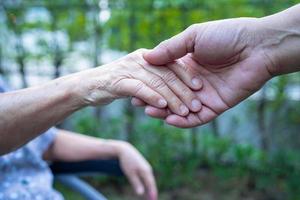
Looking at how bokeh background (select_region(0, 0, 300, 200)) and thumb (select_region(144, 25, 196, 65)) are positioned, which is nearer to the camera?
thumb (select_region(144, 25, 196, 65))

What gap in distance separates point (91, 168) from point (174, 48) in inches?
33.6

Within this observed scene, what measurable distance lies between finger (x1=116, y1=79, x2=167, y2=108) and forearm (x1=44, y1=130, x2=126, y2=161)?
65 centimetres

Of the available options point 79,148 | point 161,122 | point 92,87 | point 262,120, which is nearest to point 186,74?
point 92,87

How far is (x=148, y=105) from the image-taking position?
1.58 m

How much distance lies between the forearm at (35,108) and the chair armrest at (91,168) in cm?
62

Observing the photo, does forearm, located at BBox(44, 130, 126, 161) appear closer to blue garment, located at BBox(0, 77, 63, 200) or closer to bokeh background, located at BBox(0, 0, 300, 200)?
blue garment, located at BBox(0, 77, 63, 200)

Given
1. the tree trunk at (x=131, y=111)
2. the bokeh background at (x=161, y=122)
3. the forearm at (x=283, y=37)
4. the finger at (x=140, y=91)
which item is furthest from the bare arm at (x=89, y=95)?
the tree trunk at (x=131, y=111)

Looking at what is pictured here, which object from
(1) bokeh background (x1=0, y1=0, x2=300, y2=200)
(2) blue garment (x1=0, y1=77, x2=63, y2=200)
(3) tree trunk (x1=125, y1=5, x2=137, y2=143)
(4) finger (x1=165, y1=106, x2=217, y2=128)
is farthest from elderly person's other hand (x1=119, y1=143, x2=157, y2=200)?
(3) tree trunk (x1=125, y1=5, x2=137, y2=143)

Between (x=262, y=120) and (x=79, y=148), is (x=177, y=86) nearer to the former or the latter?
(x=79, y=148)

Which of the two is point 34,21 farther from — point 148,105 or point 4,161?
point 148,105

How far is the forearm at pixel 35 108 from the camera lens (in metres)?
1.55

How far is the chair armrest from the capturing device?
2168 millimetres

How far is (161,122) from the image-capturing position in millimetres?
3906

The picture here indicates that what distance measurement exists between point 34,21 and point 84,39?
1.45ft
